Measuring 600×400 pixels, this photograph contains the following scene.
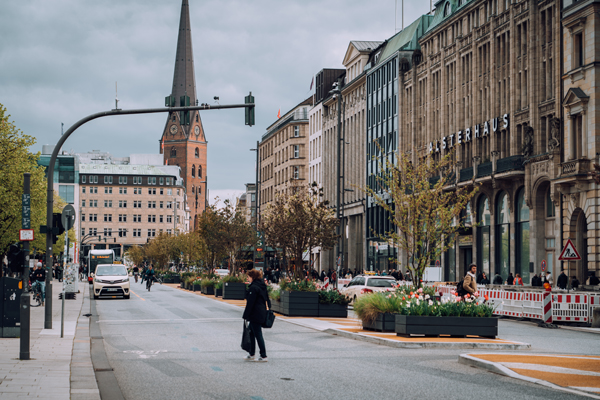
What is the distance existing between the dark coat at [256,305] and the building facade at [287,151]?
8472cm

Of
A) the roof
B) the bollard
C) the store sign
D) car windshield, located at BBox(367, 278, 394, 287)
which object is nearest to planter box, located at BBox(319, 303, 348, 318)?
car windshield, located at BBox(367, 278, 394, 287)

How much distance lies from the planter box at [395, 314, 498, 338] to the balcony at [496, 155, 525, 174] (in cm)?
3060

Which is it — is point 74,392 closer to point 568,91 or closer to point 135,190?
point 568,91

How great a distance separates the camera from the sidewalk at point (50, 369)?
1020cm

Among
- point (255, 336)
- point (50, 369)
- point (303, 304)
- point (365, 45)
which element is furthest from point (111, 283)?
point (365, 45)

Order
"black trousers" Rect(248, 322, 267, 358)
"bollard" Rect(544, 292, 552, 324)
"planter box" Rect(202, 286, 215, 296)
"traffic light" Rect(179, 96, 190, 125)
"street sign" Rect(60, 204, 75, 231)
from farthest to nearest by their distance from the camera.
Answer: "planter box" Rect(202, 286, 215, 296) < "bollard" Rect(544, 292, 552, 324) < "street sign" Rect(60, 204, 75, 231) < "traffic light" Rect(179, 96, 190, 125) < "black trousers" Rect(248, 322, 267, 358)

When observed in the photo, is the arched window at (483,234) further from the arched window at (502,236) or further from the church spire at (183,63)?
the church spire at (183,63)

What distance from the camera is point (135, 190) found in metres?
181

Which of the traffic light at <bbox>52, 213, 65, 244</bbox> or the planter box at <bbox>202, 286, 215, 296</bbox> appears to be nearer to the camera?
the traffic light at <bbox>52, 213, 65, 244</bbox>

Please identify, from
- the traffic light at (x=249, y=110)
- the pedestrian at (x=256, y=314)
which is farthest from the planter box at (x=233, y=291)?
the pedestrian at (x=256, y=314)

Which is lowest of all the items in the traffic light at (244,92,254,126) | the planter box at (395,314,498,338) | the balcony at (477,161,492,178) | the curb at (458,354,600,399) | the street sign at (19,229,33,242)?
the curb at (458,354,600,399)

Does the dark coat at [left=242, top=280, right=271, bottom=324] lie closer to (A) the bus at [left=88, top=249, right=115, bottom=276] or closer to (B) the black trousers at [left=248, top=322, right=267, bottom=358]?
(B) the black trousers at [left=248, top=322, right=267, bottom=358]

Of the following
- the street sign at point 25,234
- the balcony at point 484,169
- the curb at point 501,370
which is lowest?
the curb at point 501,370

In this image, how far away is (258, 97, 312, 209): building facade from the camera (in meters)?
107
